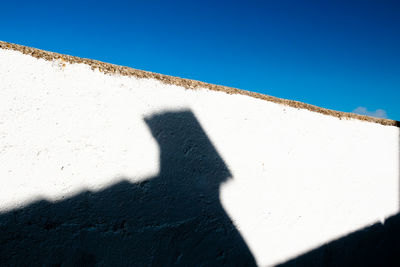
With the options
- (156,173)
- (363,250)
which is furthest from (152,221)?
(363,250)

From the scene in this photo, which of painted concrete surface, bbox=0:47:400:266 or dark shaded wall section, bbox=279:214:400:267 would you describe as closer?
painted concrete surface, bbox=0:47:400:266

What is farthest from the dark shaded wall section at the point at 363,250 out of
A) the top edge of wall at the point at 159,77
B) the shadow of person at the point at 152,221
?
the top edge of wall at the point at 159,77

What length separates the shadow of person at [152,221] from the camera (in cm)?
155

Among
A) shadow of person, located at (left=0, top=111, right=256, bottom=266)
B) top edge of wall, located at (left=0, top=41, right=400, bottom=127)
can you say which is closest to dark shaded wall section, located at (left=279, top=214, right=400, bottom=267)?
shadow of person, located at (left=0, top=111, right=256, bottom=266)

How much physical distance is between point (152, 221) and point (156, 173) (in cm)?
34

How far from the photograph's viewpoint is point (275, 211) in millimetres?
2320

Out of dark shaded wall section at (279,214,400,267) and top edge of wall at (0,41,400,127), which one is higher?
top edge of wall at (0,41,400,127)

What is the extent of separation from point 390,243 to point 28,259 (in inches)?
144

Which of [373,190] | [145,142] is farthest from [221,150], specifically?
[373,190]

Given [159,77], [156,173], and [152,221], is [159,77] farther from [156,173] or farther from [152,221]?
[152,221]

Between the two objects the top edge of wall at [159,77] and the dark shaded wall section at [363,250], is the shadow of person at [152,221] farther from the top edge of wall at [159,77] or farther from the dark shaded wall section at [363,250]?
the dark shaded wall section at [363,250]

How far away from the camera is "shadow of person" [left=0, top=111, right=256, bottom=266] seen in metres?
1.55

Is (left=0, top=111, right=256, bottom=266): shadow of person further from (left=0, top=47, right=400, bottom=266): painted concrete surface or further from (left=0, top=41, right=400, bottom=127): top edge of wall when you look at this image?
(left=0, top=41, right=400, bottom=127): top edge of wall

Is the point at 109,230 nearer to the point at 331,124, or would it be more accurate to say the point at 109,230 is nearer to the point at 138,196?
the point at 138,196
